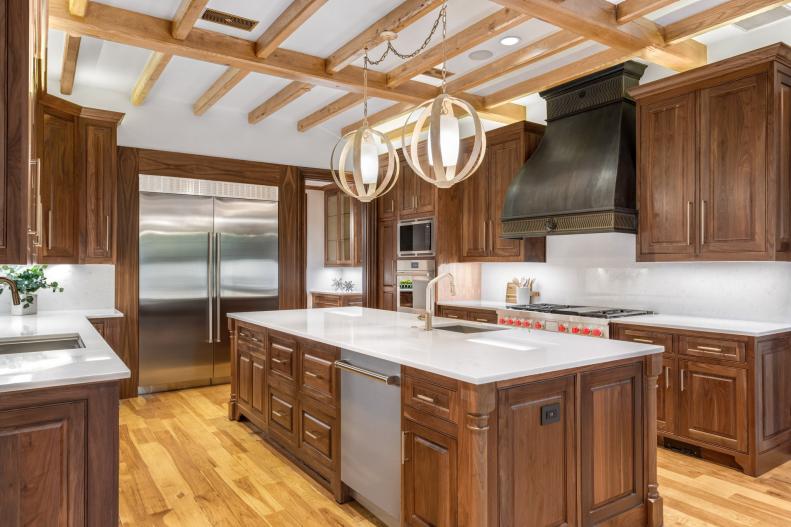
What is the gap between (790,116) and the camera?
3371 millimetres

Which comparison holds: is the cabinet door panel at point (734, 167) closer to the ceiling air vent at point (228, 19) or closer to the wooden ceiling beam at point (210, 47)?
the wooden ceiling beam at point (210, 47)

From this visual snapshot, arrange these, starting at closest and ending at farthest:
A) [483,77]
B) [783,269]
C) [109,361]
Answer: [109,361] < [783,269] < [483,77]

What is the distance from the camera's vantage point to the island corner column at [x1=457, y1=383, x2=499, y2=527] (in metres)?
1.91

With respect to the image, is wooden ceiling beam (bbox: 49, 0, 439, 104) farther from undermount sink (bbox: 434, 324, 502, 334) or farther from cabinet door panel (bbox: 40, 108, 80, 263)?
undermount sink (bbox: 434, 324, 502, 334)

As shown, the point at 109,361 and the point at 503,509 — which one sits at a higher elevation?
the point at 109,361

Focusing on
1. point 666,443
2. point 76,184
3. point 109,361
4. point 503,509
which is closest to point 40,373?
point 109,361

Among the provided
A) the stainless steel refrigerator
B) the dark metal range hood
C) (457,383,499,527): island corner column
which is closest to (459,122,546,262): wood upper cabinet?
the dark metal range hood

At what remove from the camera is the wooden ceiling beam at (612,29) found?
9.78 feet

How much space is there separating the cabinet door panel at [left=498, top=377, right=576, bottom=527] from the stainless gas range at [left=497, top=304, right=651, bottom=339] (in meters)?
1.89

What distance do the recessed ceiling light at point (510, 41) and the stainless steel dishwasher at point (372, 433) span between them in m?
2.62

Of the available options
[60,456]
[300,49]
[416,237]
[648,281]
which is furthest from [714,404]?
[300,49]

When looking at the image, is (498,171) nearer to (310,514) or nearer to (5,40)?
(310,514)

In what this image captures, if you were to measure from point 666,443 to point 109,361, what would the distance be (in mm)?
3565

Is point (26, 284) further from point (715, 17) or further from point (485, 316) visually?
point (715, 17)
